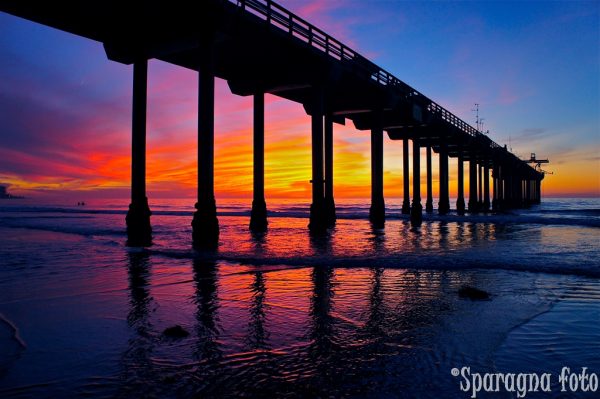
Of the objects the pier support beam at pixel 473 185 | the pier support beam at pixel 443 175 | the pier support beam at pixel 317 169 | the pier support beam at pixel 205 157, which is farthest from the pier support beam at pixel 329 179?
the pier support beam at pixel 473 185

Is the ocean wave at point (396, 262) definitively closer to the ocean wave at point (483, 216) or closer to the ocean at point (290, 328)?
the ocean at point (290, 328)

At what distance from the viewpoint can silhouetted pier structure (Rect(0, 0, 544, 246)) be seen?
43.7 ft

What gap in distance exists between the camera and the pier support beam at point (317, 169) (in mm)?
20172

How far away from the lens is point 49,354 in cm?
381

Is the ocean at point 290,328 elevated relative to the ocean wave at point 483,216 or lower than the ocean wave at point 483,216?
lower

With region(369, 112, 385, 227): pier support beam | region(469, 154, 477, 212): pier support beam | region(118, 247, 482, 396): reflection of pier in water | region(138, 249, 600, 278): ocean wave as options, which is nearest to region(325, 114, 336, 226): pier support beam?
region(369, 112, 385, 227): pier support beam

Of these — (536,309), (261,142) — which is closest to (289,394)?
(536,309)

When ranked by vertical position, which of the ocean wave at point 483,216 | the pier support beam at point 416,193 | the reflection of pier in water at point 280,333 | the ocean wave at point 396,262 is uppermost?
the pier support beam at point 416,193

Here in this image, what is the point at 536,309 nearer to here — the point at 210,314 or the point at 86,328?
the point at 210,314

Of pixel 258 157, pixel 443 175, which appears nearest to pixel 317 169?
pixel 258 157

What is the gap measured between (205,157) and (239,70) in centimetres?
754

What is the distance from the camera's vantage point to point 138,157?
14.2 metres

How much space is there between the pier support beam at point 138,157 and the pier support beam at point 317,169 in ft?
28.5

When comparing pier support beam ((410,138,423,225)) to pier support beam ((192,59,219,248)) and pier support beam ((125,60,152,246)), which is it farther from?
pier support beam ((125,60,152,246))
